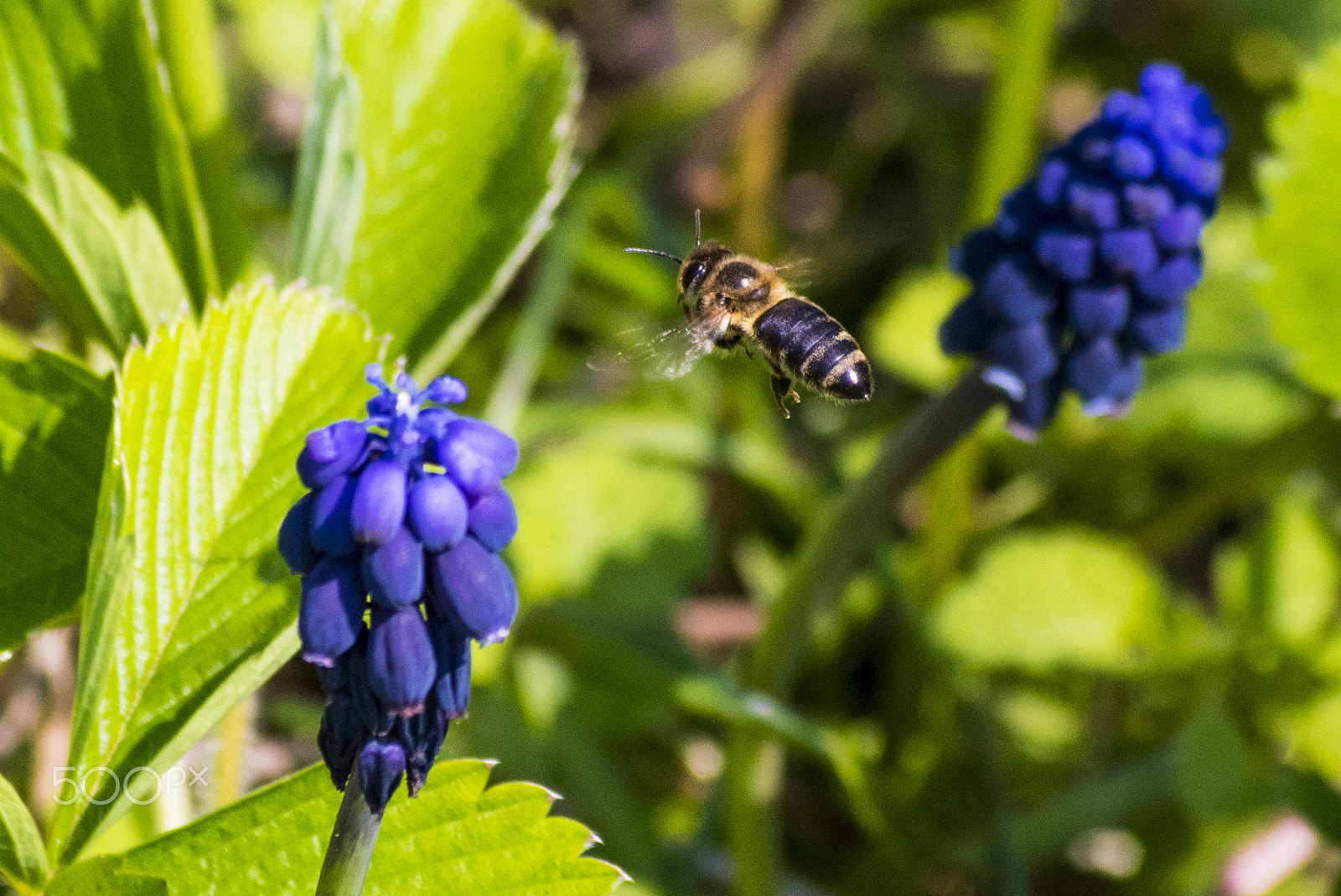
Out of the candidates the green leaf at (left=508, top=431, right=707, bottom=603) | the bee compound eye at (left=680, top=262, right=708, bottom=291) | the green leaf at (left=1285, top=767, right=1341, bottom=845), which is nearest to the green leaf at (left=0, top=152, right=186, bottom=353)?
the bee compound eye at (left=680, top=262, right=708, bottom=291)

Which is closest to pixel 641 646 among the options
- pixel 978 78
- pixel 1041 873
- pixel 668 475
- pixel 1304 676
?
pixel 668 475

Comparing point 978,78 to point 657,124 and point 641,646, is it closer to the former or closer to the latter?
point 657,124

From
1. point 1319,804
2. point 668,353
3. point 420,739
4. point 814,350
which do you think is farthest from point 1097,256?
point 420,739

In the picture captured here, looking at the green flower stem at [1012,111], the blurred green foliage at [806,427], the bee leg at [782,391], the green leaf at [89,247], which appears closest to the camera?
the green leaf at [89,247]

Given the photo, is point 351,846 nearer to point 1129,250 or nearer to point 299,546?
point 299,546

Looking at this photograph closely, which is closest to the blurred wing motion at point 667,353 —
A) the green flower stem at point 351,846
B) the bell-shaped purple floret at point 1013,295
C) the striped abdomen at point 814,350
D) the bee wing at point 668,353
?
the bee wing at point 668,353

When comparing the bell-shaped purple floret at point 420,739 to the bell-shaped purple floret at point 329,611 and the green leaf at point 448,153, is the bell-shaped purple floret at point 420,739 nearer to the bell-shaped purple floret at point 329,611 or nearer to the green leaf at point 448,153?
the bell-shaped purple floret at point 329,611

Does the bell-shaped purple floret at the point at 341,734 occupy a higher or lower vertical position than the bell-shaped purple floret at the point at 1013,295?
lower
